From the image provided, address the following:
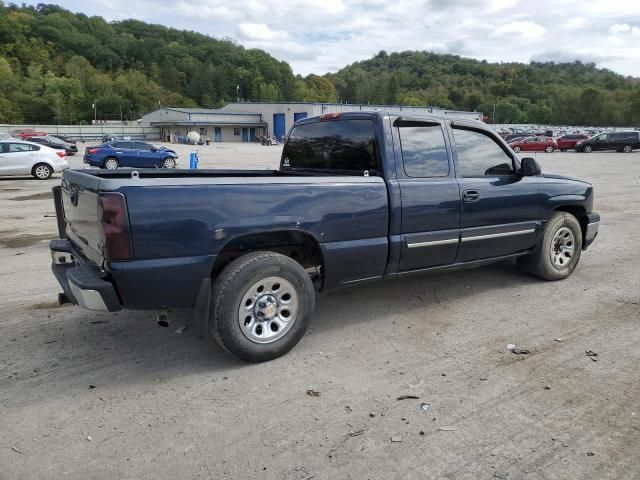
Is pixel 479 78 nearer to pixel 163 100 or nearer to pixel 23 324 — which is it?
pixel 163 100

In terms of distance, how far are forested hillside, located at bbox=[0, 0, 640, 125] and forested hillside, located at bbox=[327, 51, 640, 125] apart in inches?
14.4

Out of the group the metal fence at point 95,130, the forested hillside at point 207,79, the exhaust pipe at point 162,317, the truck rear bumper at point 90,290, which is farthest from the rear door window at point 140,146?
the forested hillside at point 207,79

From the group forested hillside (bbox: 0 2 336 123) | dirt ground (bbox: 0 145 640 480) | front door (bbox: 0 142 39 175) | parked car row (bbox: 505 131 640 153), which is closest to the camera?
dirt ground (bbox: 0 145 640 480)

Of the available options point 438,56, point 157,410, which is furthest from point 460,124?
point 438,56

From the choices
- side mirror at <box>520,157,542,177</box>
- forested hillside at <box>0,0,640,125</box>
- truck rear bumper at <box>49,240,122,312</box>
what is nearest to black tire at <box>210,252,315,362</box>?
truck rear bumper at <box>49,240,122,312</box>

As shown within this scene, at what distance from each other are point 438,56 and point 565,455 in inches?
7958

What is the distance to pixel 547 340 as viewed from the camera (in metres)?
4.31

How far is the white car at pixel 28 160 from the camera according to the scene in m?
18.1

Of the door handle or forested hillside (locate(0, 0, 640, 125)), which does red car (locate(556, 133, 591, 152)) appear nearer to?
the door handle

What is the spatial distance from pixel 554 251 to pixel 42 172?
18.6 metres

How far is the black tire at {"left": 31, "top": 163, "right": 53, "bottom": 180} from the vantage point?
1867cm

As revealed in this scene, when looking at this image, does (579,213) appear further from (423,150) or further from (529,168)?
(423,150)

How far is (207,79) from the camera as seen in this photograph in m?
147

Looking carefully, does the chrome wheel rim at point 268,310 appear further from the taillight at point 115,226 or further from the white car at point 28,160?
the white car at point 28,160
